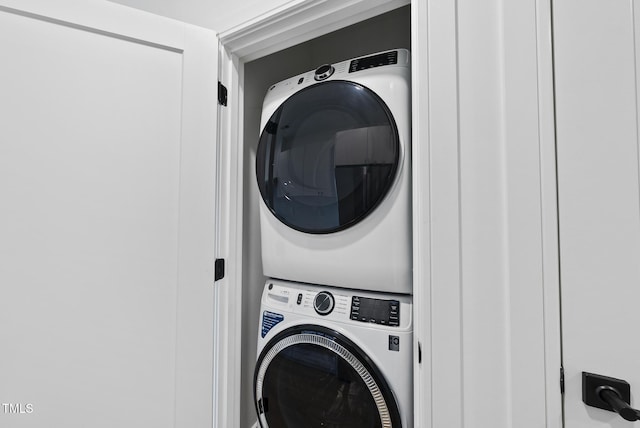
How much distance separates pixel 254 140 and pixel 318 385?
3.93 feet

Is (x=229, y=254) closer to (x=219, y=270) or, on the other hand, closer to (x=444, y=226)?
(x=219, y=270)

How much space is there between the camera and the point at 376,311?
43.6 inches

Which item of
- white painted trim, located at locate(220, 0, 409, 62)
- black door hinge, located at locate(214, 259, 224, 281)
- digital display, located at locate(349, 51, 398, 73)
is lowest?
black door hinge, located at locate(214, 259, 224, 281)

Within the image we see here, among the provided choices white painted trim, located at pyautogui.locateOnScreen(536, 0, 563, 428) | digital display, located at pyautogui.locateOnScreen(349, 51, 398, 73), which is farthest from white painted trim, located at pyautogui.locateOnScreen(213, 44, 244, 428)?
white painted trim, located at pyautogui.locateOnScreen(536, 0, 563, 428)

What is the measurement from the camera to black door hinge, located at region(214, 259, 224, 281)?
133cm

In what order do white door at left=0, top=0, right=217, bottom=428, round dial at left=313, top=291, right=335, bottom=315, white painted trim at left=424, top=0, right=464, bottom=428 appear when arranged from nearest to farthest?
white painted trim at left=424, top=0, right=464, bottom=428
white door at left=0, top=0, right=217, bottom=428
round dial at left=313, top=291, right=335, bottom=315

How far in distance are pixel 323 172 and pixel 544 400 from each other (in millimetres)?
933

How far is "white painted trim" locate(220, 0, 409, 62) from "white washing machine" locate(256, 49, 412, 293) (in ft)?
0.49

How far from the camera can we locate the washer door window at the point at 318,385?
1062 millimetres

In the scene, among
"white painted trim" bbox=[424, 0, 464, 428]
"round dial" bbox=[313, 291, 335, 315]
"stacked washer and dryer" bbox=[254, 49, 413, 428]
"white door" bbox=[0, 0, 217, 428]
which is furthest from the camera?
"round dial" bbox=[313, 291, 335, 315]

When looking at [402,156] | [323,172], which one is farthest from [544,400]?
[323,172]

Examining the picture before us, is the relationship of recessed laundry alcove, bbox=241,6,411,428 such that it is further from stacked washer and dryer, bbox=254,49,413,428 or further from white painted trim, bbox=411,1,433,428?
white painted trim, bbox=411,1,433,428

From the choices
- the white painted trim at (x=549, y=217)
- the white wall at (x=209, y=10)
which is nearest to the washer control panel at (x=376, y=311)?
the white painted trim at (x=549, y=217)

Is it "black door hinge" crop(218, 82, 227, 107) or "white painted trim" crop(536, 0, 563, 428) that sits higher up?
"black door hinge" crop(218, 82, 227, 107)
